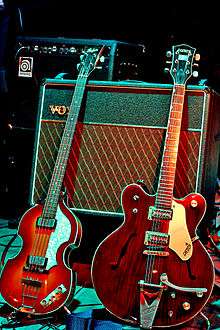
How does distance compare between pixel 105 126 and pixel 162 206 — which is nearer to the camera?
pixel 162 206

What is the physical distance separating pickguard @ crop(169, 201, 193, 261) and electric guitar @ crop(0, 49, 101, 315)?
458mm

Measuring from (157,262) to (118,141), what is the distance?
2.28 feet

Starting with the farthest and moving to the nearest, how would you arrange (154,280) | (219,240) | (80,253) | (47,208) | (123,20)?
(123,20) < (219,240) < (80,253) < (47,208) < (154,280)

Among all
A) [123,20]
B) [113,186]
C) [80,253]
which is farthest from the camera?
[123,20]

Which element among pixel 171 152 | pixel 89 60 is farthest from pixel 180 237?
pixel 89 60

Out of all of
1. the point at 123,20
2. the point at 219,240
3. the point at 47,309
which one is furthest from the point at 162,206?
the point at 123,20

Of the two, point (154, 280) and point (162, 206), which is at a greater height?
point (162, 206)

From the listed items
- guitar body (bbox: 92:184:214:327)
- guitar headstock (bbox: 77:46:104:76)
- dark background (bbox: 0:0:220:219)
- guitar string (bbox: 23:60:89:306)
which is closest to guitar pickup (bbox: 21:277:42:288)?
guitar string (bbox: 23:60:89:306)

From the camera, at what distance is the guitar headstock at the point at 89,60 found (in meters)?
2.62

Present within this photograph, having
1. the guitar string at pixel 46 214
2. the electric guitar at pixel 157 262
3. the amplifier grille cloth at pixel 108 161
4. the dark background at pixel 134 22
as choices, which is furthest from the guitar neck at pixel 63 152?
the dark background at pixel 134 22

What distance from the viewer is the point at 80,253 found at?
2.79m

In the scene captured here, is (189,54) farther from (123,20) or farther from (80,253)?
(123,20)

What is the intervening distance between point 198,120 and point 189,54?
1.15 ft

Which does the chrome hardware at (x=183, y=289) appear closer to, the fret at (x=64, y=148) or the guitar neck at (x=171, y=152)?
the guitar neck at (x=171, y=152)
